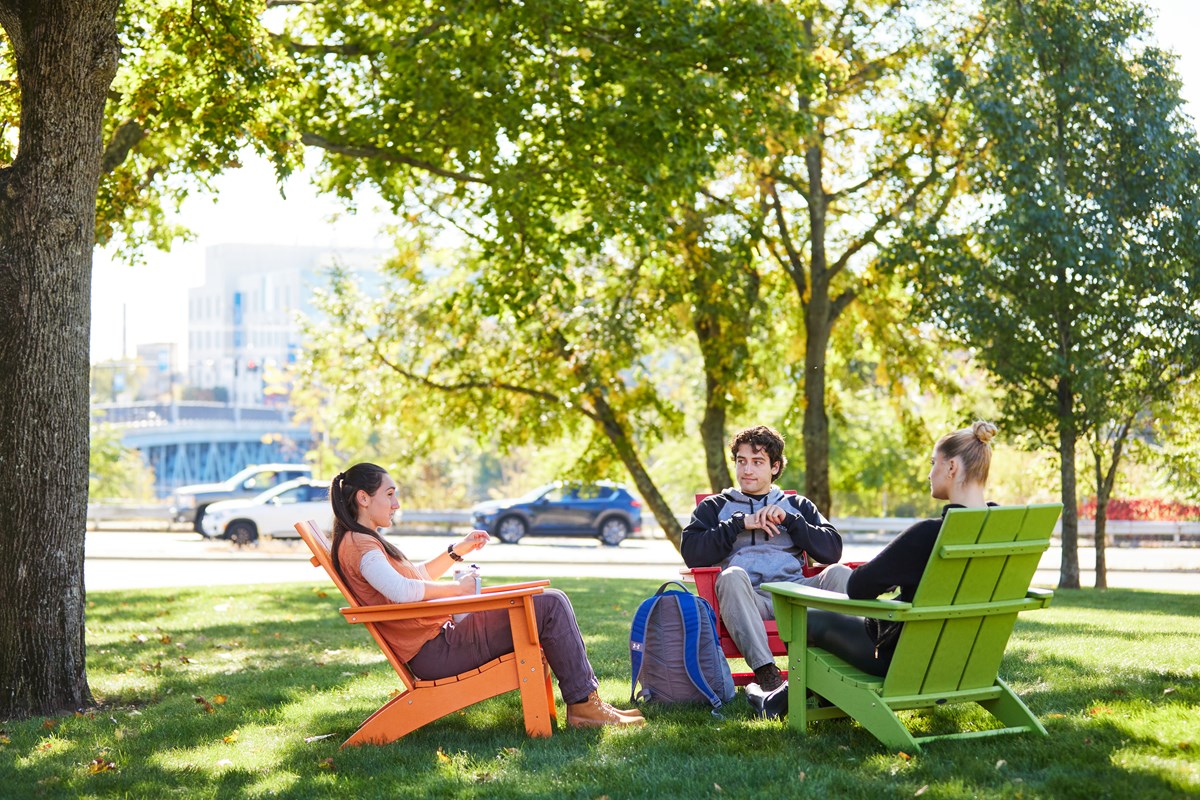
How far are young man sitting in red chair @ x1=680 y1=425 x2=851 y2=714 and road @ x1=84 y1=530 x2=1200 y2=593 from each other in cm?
1061

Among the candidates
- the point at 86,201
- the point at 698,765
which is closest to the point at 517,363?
the point at 86,201

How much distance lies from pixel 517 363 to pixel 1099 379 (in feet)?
26.6

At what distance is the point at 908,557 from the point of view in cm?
462

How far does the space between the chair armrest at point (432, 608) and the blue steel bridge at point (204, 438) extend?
74.1 metres

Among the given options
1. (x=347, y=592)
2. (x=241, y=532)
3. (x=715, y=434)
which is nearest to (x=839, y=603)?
(x=347, y=592)

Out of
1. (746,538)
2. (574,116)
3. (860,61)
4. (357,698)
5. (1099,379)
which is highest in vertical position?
(860,61)

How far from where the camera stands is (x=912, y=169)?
1728 centimetres

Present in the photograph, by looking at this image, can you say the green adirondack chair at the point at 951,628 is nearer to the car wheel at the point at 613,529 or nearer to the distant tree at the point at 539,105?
the distant tree at the point at 539,105

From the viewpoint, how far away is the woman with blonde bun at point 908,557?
15.1ft

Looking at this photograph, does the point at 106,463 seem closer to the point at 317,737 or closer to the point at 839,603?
the point at 317,737

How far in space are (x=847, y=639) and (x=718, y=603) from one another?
91cm

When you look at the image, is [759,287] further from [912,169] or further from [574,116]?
[574,116]

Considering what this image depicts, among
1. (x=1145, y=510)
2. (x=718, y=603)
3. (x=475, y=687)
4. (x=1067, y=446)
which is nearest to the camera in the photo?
(x=475, y=687)

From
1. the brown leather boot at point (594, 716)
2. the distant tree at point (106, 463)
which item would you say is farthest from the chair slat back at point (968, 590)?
the distant tree at point (106, 463)
